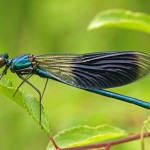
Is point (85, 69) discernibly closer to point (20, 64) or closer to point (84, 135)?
point (20, 64)

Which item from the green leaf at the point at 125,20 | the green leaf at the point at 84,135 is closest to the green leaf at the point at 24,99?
the green leaf at the point at 84,135

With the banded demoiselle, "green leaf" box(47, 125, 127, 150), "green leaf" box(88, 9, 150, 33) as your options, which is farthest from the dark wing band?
"green leaf" box(47, 125, 127, 150)

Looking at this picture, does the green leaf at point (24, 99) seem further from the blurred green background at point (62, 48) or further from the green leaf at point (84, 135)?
the blurred green background at point (62, 48)

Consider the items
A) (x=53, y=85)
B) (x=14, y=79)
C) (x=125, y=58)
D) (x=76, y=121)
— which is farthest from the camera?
(x=53, y=85)

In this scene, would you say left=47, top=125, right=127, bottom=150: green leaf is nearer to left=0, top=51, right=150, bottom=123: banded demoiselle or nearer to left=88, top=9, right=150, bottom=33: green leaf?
left=0, top=51, right=150, bottom=123: banded demoiselle

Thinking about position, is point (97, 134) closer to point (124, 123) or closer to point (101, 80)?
point (101, 80)

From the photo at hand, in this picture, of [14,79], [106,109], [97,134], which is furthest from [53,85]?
[97,134]
